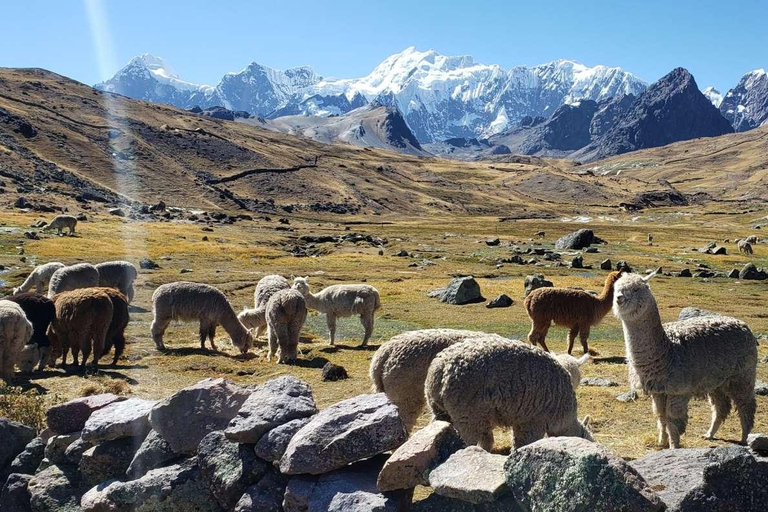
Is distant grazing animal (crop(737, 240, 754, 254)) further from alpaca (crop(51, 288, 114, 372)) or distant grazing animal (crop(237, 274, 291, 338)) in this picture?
alpaca (crop(51, 288, 114, 372))

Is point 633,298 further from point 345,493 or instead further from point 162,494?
Answer: point 162,494

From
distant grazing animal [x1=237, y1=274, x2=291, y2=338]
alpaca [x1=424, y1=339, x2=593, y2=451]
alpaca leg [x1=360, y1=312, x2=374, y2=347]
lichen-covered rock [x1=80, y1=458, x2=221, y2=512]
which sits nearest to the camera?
alpaca [x1=424, y1=339, x2=593, y2=451]

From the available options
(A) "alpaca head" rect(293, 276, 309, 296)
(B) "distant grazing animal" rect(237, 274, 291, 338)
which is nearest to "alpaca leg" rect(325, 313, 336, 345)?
(A) "alpaca head" rect(293, 276, 309, 296)

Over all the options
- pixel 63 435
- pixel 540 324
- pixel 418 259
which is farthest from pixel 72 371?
pixel 418 259

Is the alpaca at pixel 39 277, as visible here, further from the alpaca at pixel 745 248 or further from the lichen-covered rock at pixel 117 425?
the alpaca at pixel 745 248

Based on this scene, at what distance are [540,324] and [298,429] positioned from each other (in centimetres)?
1423

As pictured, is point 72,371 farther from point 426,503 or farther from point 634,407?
point 634,407

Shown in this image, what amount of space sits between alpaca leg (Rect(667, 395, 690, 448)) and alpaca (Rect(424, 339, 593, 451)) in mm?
3025

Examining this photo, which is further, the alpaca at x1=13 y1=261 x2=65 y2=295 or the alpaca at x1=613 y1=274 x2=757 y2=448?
the alpaca at x1=13 y1=261 x2=65 y2=295

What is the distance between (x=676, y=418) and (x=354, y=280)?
3611 cm

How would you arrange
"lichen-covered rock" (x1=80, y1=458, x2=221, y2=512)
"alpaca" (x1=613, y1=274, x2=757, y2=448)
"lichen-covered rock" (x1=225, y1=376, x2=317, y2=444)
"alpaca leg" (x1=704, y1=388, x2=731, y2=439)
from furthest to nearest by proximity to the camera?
"alpaca leg" (x1=704, y1=388, x2=731, y2=439) → "alpaca" (x1=613, y1=274, x2=757, y2=448) → "lichen-covered rock" (x1=80, y1=458, x2=221, y2=512) → "lichen-covered rock" (x1=225, y1=376, x2=317, y2=444)

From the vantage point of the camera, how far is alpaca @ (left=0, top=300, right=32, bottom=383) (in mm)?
15500

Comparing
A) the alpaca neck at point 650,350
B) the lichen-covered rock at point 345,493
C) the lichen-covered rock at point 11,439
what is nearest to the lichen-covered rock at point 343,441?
the lichen-covered rock at point 345,493

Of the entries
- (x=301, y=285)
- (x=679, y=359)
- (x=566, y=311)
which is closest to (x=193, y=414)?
(x=679, y=359)
